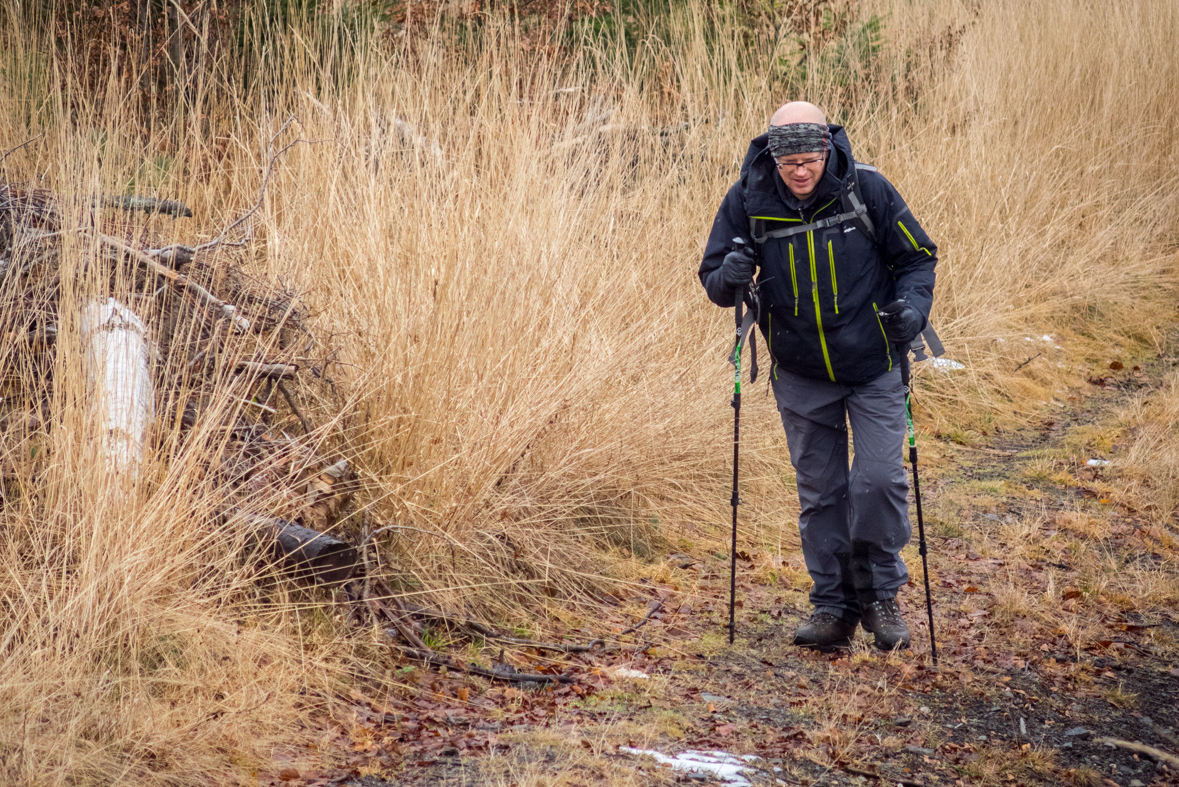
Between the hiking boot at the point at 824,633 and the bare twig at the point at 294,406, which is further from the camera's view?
the hiking boot at the point at 824,633

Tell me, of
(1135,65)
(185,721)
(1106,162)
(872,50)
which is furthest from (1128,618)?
(1135,65)

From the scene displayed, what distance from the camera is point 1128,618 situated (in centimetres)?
469

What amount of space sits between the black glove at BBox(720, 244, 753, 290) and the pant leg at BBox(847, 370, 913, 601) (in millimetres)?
614

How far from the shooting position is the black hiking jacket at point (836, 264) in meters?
3.87

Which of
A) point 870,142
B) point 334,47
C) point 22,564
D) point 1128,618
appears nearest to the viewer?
point 22,564

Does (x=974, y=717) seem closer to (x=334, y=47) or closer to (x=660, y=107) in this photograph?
(x=334, y=47)

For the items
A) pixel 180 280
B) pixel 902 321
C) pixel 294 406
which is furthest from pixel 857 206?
pixel 180 280

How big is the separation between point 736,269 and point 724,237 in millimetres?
242

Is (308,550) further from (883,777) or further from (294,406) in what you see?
(883,777)

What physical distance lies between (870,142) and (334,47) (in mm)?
4646

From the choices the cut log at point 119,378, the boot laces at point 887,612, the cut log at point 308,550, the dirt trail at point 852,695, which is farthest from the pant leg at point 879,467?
the cut log at point 119,378

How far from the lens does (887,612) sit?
4180mm

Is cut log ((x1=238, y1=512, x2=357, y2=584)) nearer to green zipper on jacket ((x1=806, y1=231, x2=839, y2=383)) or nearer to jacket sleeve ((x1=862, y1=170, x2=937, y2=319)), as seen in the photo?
green zipper on jacket ((x1=806, y1=231, x2=839, y2=383))

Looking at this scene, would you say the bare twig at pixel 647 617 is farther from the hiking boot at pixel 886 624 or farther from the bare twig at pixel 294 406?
the bare twig at pixel 294 406
